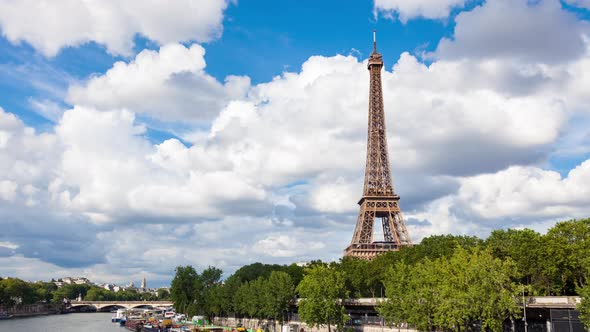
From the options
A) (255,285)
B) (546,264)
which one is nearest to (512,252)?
(546,264)

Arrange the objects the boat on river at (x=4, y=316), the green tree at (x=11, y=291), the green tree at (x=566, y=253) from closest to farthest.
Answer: the green tree at (x=566, y=253)
the boat on river at (x=4, y=316)
the green tree at (x=11, y=291)

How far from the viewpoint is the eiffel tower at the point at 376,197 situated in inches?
4707

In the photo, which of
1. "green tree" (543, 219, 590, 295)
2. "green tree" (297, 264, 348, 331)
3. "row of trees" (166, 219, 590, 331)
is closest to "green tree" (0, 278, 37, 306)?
"row of trees" (166, 219, 590, 331)

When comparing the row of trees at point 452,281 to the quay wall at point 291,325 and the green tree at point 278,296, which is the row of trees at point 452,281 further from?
the quay wall at point 291,325

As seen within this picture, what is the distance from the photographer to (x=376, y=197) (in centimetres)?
12325

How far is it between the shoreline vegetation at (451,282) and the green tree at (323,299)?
14cm

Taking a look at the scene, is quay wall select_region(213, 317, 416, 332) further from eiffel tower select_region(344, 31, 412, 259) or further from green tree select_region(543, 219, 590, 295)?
eiffel tower select_region(344, 31, 412, 259)

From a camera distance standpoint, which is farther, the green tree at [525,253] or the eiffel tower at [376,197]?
the eiffel tower at [376,197]

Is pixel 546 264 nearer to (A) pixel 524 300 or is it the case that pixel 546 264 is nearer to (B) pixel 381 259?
(A) pixel 524 300

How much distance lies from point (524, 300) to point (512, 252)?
1596 cm

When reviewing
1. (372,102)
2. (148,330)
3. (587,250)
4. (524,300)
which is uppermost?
(372,102)

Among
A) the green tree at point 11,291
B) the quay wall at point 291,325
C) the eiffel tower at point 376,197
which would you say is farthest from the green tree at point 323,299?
the green tree at point 11,291

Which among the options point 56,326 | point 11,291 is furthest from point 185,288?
point 11,291

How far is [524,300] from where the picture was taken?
193 feet
